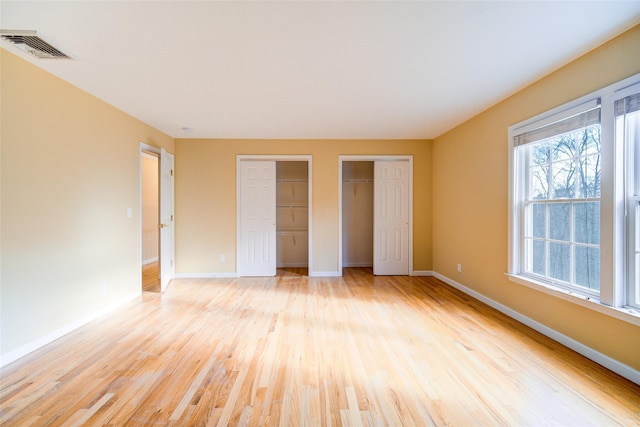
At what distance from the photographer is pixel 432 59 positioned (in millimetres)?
2434

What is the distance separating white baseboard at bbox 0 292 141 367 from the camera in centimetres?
227

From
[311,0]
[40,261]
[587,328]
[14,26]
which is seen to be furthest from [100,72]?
[587,328]

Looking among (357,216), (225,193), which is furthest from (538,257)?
(225,193)

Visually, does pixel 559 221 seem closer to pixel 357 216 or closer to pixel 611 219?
pixel 611 219

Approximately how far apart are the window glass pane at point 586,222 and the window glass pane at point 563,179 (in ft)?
0.49

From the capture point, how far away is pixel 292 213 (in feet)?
21.1

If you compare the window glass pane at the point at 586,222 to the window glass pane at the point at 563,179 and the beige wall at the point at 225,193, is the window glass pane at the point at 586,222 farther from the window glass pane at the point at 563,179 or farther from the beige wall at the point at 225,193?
the beige wall at the point at 225,193

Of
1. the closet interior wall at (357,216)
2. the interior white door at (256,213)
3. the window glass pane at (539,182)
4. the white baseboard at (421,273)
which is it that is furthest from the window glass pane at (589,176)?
the interior white door at (256,213)

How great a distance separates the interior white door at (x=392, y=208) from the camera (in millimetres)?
5359

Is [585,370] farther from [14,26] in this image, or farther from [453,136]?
[14,26]

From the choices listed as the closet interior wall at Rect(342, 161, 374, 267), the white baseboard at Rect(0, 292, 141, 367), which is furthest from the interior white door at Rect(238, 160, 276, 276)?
the white baseboard at Rect(0, 292, 141, 367)

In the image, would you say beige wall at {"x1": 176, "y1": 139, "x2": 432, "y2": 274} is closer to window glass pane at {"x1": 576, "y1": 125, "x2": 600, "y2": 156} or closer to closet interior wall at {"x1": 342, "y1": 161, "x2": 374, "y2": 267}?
closet interior wall at {"x1": 342, "y1": 161, "x2": 374, "y2": 267}

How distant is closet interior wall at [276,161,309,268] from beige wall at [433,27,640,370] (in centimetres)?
272

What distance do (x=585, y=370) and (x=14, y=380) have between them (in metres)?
4.17
